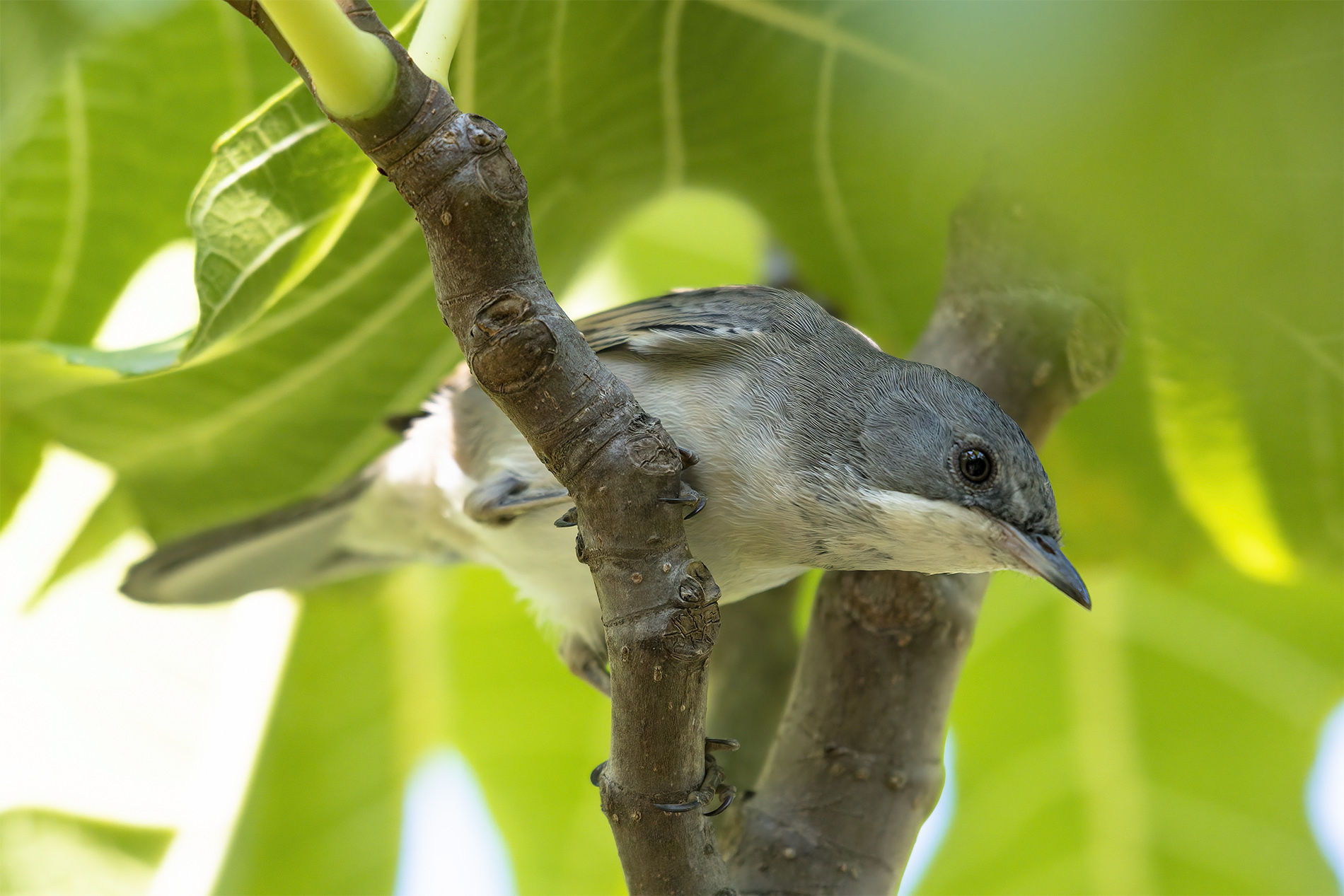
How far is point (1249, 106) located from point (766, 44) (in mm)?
1516

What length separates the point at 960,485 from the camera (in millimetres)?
2268

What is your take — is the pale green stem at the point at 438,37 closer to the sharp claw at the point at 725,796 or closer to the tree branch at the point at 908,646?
the tree branch at the point at 908,646

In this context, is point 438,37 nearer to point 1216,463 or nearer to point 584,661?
point 584,661

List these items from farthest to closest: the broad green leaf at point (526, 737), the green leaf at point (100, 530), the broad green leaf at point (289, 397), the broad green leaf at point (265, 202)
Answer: the broad green leaf at point (526, 737) → the green leaf at point (100, 530) → the broad green leaf at point (289, 397) → the broad green leaf at point (265, 202)

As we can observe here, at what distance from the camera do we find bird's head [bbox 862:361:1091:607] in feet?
7.25

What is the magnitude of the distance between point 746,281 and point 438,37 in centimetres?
293

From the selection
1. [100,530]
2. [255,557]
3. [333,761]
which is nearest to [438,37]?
[255,557]

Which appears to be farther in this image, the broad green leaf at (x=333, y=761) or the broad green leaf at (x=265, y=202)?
the broad green leaf at (x=333, y=761)

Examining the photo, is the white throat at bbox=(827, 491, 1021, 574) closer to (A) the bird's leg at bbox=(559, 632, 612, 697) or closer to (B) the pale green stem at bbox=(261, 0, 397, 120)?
(A) the bird's leg at bbox=(559, 632, 612, 697)

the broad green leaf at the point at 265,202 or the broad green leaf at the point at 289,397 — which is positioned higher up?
the broad green leaf at the point at 289,397

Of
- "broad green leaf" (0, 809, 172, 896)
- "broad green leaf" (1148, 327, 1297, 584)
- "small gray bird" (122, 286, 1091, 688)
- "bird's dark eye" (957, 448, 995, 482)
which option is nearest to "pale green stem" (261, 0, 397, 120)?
"small gray bird" (122, 286, 1091, 688)

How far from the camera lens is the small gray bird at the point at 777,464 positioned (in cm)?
224

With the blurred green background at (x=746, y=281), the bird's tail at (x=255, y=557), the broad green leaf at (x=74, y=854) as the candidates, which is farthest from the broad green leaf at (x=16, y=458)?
the broad green leaf at (x=74, y=854)

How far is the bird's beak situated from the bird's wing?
0.70 m
